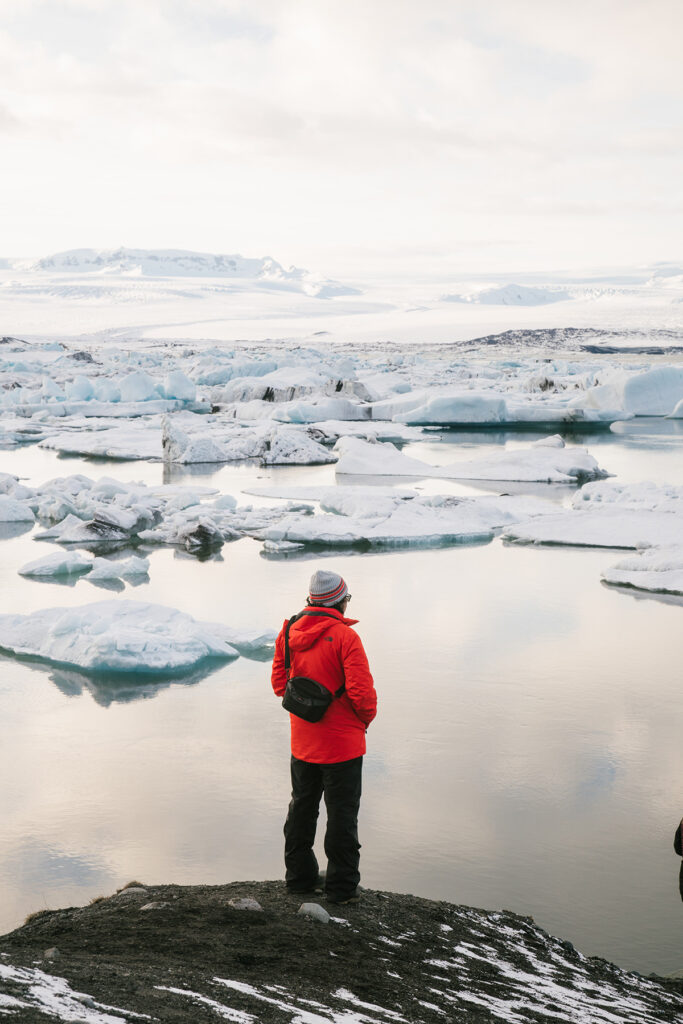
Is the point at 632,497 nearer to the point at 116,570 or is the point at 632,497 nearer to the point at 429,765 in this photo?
the point at 116,570

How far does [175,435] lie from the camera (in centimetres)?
1445

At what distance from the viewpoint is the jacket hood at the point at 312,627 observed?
2717mm

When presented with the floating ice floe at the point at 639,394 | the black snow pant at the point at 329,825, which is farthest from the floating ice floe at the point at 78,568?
the floating ice floe at the point at 639,394

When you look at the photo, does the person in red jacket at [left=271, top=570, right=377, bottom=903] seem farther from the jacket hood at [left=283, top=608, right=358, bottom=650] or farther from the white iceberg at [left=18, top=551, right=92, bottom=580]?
the white iceberg at [left=18, top=551, right=92, bottom=580]

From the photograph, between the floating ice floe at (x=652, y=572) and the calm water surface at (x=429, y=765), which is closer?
the calm water surface at (x=429, y=765)

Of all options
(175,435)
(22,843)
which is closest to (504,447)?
(175,435)

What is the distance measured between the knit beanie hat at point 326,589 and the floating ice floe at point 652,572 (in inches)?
194

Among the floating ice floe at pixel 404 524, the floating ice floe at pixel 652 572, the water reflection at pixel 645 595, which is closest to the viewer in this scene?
the water reflection at pixel 645 595

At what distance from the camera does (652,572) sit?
24.4ft

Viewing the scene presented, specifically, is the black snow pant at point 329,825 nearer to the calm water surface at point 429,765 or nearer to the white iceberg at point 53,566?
the calm water surface at point 429,765

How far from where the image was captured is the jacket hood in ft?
8.91

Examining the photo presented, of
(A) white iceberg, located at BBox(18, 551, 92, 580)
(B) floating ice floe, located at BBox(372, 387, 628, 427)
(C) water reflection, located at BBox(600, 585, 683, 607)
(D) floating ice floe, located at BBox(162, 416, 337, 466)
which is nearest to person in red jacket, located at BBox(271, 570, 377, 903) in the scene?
(C) water reflection, located at BBox(600, 585, 683, 607)

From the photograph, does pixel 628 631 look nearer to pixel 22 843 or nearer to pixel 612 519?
pixel 612 519

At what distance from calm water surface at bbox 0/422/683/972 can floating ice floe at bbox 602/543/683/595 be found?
357mm
